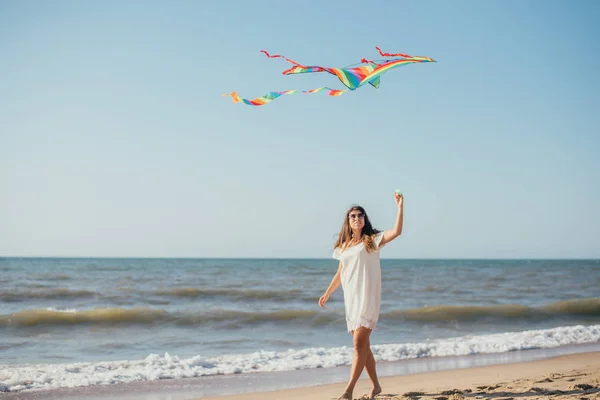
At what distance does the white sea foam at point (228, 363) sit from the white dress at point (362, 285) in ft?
10.9

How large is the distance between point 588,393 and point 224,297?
15498mm

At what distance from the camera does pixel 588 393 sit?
536 cm

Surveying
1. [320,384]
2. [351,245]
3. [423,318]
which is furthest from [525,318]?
[351,245]

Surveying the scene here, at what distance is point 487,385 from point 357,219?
257cm

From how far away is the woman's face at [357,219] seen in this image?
4.89m

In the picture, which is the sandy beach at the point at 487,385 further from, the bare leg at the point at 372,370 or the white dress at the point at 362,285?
the white dress at the point at 362,285

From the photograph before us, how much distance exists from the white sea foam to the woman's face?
11.6ft

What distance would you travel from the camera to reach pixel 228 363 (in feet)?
26.3

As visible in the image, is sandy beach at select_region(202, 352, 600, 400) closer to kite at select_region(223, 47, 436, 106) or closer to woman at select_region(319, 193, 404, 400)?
woman at select_region(319, 193, 404, 400)

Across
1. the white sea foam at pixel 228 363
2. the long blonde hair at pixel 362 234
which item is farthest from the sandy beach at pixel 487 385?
the long blonde hair at pixel 362 234

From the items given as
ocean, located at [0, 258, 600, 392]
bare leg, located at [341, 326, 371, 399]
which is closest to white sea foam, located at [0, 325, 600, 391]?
ocean, located at [0, 258, 600, 392]

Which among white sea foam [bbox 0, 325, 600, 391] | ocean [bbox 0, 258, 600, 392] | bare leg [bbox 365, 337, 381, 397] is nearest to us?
bare leg [bbox 365, 337, 381, 397]

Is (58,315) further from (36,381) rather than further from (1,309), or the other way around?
(36,381)

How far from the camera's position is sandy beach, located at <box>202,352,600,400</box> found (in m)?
5.39
